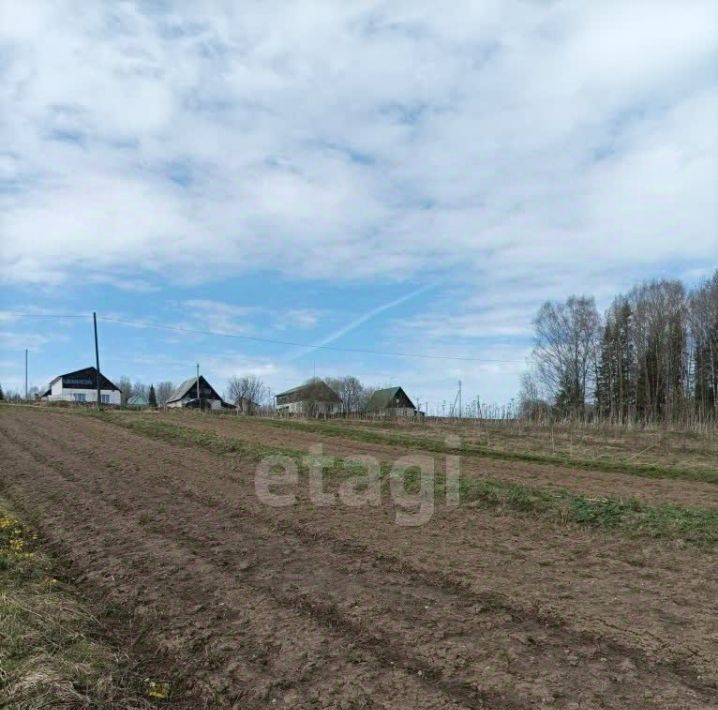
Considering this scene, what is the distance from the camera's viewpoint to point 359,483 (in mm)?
10102

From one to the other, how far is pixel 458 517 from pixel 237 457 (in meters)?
6.93

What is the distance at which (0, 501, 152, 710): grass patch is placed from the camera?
3.06 metres

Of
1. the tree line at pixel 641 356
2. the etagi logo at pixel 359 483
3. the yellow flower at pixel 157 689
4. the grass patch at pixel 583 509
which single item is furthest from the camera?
the tree line at pixel 641 356

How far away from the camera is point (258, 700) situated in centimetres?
323

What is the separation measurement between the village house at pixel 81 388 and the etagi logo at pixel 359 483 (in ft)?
223

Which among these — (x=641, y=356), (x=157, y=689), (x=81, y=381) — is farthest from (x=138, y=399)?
(x=157, y=689)

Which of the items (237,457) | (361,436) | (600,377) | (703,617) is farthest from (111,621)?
(600,377)

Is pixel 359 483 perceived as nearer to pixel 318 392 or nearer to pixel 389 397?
pixel 318 392

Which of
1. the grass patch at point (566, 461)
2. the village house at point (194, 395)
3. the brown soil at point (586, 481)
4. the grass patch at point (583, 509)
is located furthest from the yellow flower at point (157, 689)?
the village house at point (194, 395)

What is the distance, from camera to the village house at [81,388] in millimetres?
73312

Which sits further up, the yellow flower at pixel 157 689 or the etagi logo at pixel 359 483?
the etagi logo at pixel 359 483

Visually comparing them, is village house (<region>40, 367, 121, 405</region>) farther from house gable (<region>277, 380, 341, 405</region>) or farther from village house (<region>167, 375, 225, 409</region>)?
house gable (<region>277, 380, 341, 405</region>)

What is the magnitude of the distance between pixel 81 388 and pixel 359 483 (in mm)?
74228

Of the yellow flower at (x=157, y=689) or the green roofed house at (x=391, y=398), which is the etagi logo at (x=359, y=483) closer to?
the yellow flower at (x=157, y=689)
